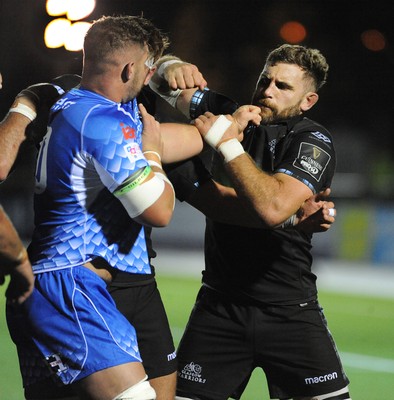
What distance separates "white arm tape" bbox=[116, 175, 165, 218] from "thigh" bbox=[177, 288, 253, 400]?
1.41 meters

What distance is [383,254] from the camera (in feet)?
42.4

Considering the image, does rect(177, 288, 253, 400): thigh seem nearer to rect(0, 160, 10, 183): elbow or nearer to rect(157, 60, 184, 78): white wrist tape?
rect(157, 60, 184, 78): white wrist tape

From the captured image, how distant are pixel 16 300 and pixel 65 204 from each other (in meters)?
0.41

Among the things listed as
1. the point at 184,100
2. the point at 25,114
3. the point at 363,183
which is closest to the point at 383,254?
the point at 363,183

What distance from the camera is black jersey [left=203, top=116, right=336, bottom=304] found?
4.39m

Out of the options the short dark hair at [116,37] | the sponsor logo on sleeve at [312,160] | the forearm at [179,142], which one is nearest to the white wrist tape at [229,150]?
the forearm at [179,142]

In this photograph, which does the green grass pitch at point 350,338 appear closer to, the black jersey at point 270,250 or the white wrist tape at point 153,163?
the black jersey at point 270,250

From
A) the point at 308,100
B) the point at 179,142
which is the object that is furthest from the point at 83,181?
the point at 308,100

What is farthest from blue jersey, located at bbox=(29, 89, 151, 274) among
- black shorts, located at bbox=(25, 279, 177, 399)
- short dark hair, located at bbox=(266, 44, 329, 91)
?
short dark hair, located at bbox=(266, 44, 329, 91)

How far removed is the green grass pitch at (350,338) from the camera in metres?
6.58

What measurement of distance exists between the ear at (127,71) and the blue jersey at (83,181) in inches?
4.6

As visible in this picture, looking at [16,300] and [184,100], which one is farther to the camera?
[184,100]

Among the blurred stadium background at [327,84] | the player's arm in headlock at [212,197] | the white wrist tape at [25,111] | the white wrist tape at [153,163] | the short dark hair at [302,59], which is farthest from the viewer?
the blurred stadium background at [327,84]

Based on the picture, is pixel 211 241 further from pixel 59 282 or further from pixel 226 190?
pixel 59 282
